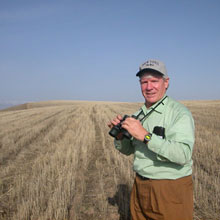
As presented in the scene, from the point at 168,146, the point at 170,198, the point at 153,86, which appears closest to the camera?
the point at 168,146

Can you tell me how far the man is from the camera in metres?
1.77

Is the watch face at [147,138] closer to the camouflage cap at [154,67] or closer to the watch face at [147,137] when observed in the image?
the watch face at [147,137]

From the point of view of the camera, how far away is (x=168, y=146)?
68.6 inches

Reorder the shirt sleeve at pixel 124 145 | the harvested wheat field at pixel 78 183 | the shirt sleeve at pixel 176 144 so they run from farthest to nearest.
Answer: the harvested wheat field at pixel 78 183, the shirt sleeve at pixel 124 145, the shirt sleeve at pixel 176 144

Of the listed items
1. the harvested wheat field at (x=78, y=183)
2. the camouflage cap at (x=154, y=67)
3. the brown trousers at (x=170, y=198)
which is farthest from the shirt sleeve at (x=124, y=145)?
the harvested wheat field at (x=78, y=183)

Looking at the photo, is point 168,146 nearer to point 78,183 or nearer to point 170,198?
point 170,198

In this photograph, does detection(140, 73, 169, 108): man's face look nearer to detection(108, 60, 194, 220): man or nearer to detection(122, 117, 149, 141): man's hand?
detection(108, 60, 194, 220): man

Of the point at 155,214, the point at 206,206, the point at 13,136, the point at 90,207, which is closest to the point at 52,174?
the point at 90,207

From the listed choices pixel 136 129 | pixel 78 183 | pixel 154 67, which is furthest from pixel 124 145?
pixel 78 183

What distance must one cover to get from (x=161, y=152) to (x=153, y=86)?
69 centimetres

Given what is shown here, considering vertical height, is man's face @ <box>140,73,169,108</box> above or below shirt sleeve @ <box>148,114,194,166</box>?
above

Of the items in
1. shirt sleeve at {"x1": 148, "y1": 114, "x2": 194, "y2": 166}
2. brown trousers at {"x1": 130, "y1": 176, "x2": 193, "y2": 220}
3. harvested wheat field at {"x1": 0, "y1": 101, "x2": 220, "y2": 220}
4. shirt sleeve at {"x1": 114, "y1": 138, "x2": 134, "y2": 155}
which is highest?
shirt sleeve at {"x1": 148, "y1": 114, "x2": 194, "y2": 166}

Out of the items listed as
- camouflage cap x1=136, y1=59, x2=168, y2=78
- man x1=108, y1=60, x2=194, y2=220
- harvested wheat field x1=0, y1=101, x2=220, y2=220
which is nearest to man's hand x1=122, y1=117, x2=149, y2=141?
man x1=108, y1=60, x2=194, y2=220

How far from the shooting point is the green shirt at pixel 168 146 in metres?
1.75
